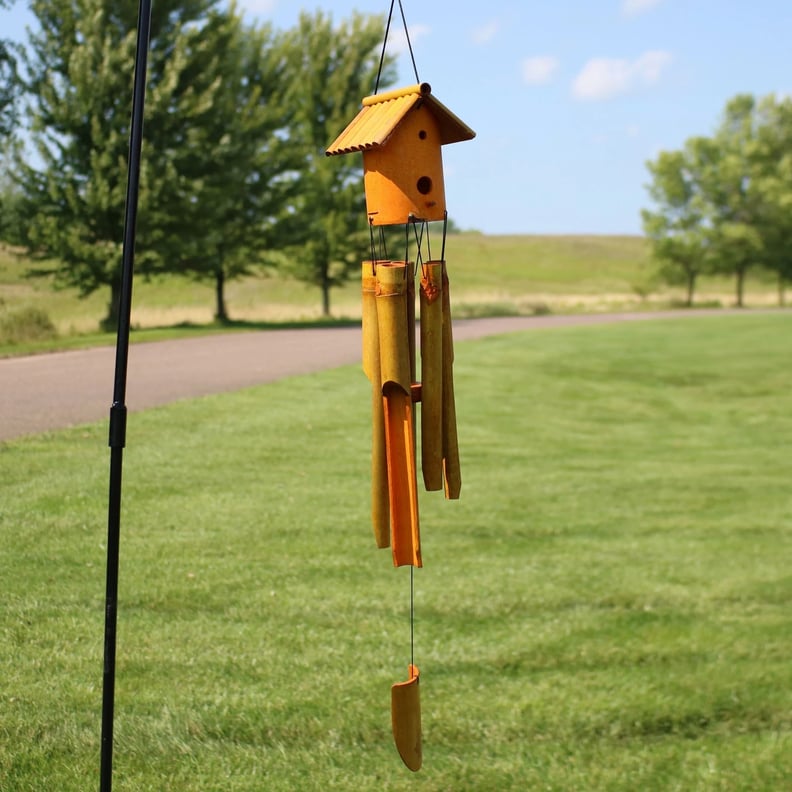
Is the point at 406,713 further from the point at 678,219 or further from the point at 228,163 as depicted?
the point at 678,219

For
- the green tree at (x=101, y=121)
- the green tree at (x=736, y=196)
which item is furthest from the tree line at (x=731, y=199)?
the green tree at (x=101, y=121)

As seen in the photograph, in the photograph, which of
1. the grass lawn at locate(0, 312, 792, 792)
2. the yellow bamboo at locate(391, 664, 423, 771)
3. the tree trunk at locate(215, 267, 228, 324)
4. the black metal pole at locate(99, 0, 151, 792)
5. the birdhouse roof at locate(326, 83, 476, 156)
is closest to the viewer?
the birdhouse roof at locate(326, 83, 476, 156)

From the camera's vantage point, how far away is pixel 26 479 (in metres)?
6.10

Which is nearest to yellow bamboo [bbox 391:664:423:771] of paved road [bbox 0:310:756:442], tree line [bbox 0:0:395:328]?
paved road [bbox 0:310:756:442]

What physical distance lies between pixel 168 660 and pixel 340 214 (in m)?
28.7

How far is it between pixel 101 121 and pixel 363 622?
60.7 ft

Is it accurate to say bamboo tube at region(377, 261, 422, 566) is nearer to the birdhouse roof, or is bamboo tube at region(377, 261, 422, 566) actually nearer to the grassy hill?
the birdhouse roof

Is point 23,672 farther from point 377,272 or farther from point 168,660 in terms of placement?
point 377,272

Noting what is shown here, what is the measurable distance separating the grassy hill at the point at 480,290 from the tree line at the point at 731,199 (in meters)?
1.88

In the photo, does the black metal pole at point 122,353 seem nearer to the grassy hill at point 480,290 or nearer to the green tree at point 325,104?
the grassy hill at point 480,290

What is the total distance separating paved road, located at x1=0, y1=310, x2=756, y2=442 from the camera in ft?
22.9

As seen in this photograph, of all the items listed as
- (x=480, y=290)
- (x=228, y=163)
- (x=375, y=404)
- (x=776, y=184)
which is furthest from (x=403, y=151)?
(x=480, y=290)

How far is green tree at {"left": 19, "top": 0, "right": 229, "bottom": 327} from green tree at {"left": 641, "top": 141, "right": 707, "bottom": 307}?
33.2 metres

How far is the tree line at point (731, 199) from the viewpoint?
50.9 meters
